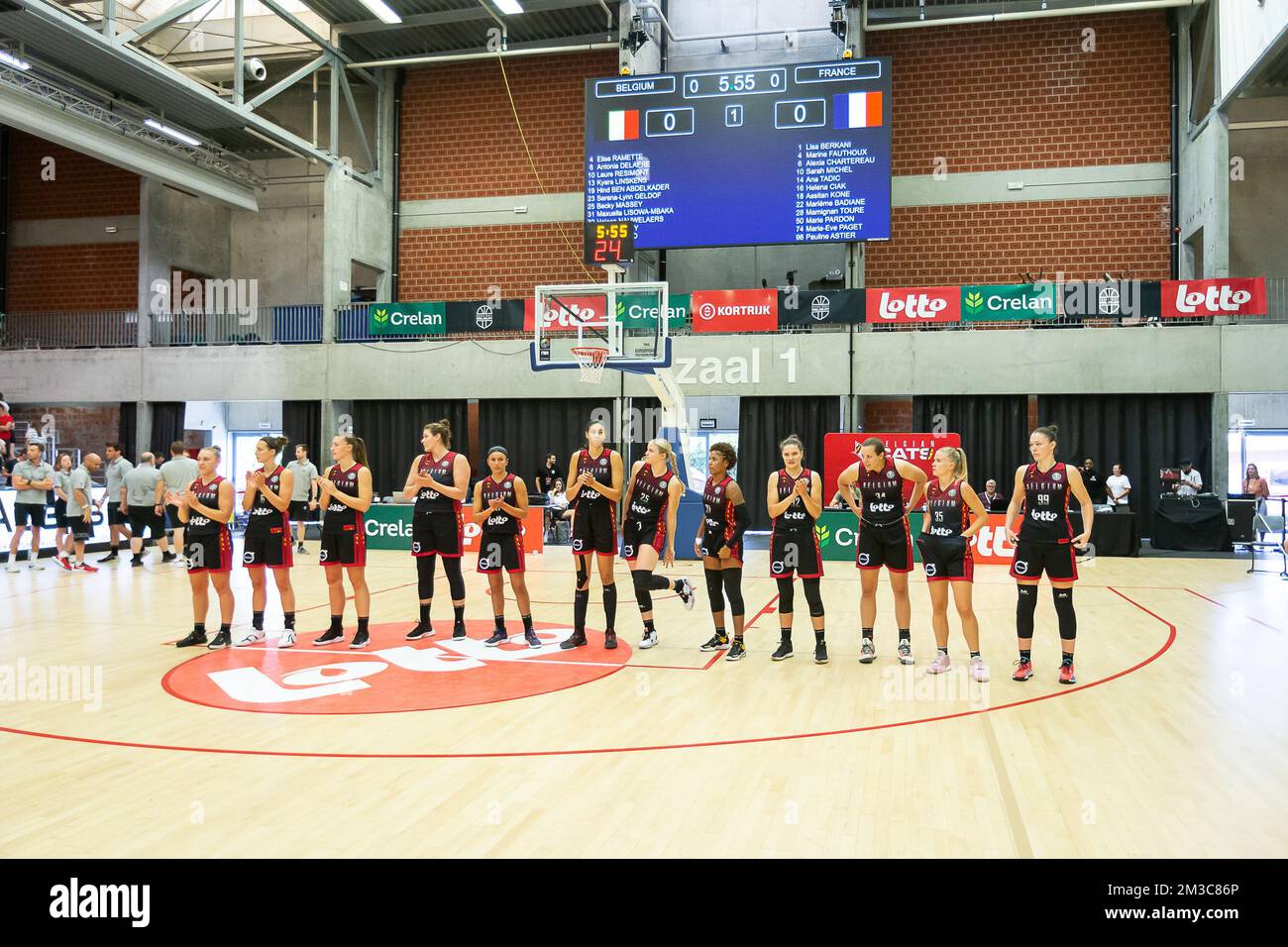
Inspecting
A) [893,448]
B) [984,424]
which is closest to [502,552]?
[893,448]

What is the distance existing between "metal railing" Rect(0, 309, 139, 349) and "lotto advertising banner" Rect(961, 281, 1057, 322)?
1816 cm

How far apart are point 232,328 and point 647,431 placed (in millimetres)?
10064

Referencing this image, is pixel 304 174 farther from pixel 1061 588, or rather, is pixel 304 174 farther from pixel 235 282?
pixel 1061 588

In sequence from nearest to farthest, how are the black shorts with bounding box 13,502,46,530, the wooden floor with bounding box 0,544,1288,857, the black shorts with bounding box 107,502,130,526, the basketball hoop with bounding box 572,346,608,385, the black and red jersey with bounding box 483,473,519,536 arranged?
the wooden floor with bounding box 0,544,1288,857 < the black and red jersey with bounding box 483,473,519,536 < the black shorts with bounding box 13,502,46,530 < the basketball hoop with bounding box 572,346,608,385 < the black shorts with bounding box 107,502,130,526

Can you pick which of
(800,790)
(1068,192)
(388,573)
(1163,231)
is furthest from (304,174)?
(800,790)

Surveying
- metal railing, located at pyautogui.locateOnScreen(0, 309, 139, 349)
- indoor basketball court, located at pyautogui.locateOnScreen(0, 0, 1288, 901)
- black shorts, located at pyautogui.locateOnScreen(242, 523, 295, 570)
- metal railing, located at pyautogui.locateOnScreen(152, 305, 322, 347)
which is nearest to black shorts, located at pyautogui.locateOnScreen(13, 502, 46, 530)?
indoor basketball court, located at pyautogui.locateOnScreen(0, 0, 1288, 901)

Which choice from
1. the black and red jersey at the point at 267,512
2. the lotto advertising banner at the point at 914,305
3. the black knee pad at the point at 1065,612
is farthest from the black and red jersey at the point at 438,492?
the lotto advertising banner at the point at 914,305

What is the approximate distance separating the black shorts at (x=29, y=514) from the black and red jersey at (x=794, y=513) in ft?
35.1

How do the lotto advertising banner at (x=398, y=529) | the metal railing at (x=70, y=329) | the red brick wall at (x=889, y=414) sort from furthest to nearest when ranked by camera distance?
the metal railing at (x=70, y=329) → the red brick wall at (x=889, y=414) → the lotto advertising banner at (x=398, y=529)

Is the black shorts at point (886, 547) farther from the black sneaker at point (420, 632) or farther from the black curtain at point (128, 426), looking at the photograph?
the black curtain at point (128, 426)

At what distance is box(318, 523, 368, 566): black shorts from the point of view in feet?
24.4

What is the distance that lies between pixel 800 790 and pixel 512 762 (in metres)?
1.46

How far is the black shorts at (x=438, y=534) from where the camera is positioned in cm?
766

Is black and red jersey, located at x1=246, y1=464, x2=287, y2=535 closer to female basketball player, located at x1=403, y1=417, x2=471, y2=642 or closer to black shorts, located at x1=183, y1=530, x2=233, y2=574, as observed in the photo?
black shorts, located at x1=183, y1=530, x2=233, y2=574
